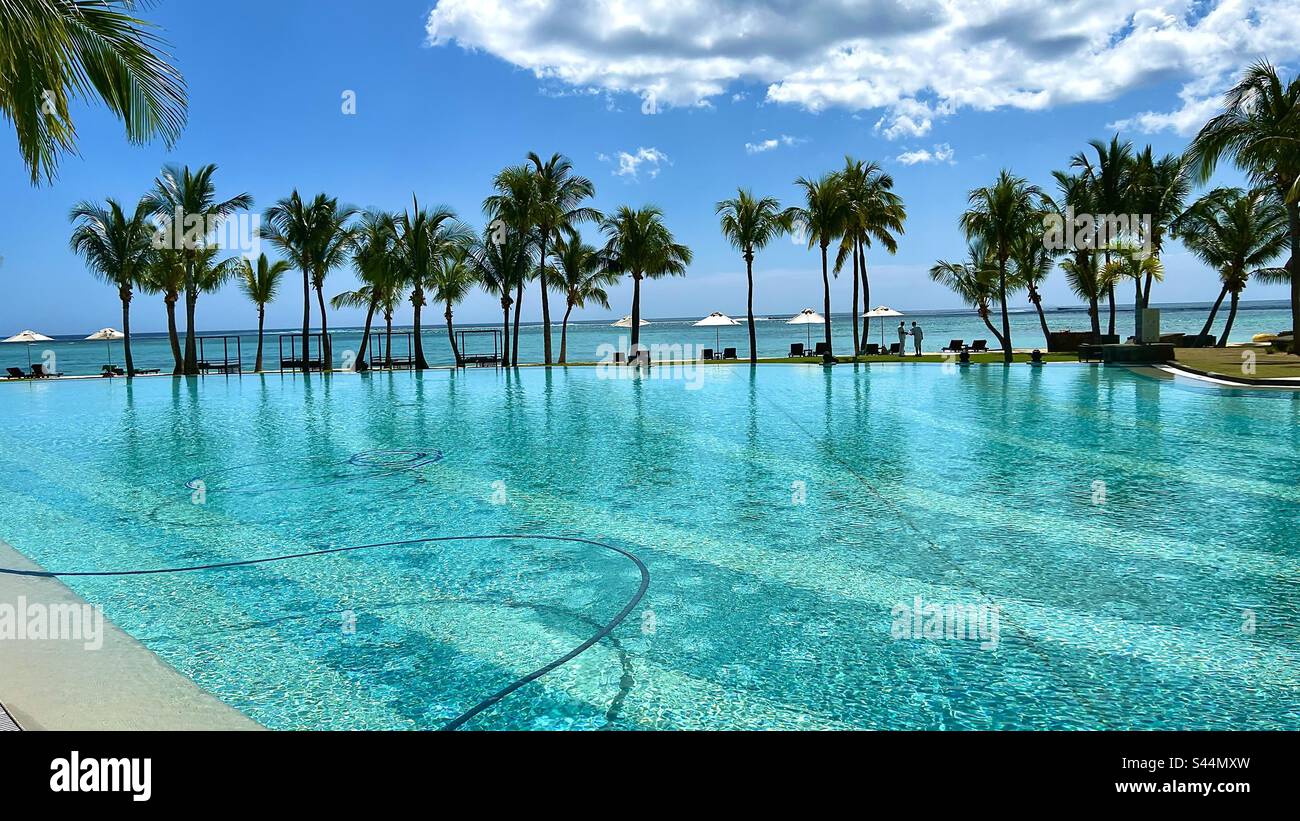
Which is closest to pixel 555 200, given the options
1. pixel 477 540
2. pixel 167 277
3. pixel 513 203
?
pixel 513 203

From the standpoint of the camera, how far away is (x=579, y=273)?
37125 mm

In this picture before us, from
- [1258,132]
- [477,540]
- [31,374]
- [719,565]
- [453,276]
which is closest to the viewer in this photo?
[719,565]

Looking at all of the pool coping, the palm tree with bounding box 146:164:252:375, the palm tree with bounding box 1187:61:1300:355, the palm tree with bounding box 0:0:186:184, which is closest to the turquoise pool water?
the pool coping

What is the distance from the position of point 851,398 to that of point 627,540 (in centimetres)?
1331

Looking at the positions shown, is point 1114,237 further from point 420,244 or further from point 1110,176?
point 420,244

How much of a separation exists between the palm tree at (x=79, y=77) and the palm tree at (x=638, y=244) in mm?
26493

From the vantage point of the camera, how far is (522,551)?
681 centimetres

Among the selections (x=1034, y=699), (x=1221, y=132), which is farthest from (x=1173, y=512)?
(x=1221, y=132)

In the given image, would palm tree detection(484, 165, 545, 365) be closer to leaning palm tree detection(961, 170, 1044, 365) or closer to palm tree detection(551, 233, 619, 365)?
palm tree detection(551, 233, 619, 365)

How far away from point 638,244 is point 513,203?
5.77 meters

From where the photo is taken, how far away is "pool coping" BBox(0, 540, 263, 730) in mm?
3625
